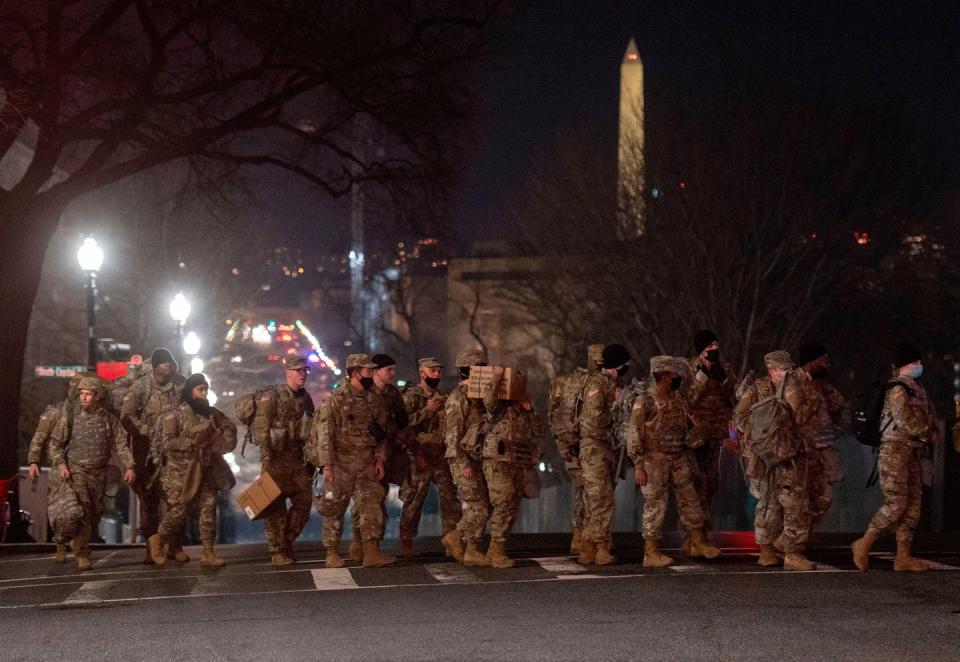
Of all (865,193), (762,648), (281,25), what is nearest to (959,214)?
(865,193)

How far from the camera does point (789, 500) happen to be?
13.4 m

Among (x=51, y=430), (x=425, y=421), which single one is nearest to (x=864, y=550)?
(x=425, y=421)

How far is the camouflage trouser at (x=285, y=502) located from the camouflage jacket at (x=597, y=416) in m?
3.02

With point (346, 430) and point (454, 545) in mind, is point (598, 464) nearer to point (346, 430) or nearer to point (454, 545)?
point (454, 545)

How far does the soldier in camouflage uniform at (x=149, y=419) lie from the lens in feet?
54.2

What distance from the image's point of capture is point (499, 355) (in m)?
55.4

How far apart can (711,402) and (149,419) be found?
607 cm

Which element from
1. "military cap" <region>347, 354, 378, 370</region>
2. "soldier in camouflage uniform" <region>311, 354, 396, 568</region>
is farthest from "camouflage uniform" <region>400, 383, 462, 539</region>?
"military cap" <region>347, 354, 378, 370</region>

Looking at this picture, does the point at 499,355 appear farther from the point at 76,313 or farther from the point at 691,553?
the point at 691,553

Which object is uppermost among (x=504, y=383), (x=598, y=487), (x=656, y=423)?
(x=504, y=383)

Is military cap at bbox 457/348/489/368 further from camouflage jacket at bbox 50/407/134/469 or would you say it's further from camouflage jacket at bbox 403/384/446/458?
camouflage jacket at bbox 50/407/134/469

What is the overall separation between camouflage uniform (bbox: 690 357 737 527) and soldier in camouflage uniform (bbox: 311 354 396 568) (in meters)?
3.03

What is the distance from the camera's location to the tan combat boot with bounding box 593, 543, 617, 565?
557 inches

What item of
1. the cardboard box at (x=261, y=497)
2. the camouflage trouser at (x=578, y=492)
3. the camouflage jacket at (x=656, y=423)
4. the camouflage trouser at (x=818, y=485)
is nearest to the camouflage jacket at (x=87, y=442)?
the cardboard box at (x=261, y=497)
